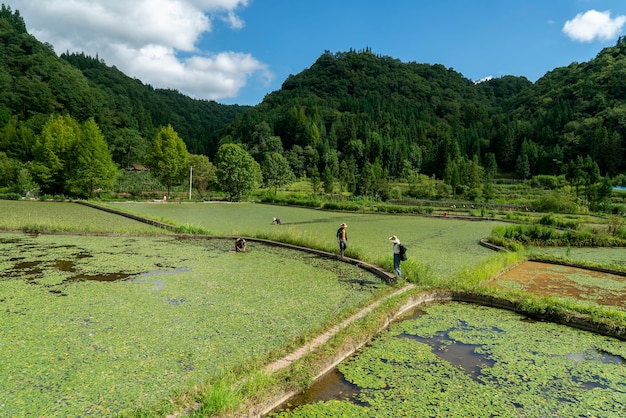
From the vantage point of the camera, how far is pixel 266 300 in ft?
27.9

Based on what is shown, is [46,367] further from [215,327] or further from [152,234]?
[152,234]

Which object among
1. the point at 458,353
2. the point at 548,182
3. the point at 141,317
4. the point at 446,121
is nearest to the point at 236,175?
the point at 141,317

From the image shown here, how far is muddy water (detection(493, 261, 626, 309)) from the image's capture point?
10047 mm

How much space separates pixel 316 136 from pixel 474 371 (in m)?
92.0

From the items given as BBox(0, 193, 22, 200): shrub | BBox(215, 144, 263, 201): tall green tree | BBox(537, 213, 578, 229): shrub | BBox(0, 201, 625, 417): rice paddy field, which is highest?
BBox(215, 144, 263, 201): tall green tree

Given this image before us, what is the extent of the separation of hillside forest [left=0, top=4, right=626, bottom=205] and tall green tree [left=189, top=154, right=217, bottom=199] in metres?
0.16

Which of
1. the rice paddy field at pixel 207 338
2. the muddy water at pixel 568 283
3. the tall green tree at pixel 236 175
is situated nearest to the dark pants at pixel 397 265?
the rice paddy field at pixel 207 338

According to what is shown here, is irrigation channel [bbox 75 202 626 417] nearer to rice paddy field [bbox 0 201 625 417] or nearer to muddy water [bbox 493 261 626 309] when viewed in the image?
rice paddy field [bbox 0 201 625 417]

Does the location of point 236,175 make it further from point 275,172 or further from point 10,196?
point 10,196

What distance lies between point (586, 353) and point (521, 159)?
81.5 metres

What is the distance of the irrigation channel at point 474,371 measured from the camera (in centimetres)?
469

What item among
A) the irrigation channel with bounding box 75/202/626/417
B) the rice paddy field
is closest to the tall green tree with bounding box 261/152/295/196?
the rice paddy field

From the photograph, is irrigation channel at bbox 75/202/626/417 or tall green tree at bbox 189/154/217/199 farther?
tall green tree at bbox 189/154/217/199

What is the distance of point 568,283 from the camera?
11336 millimetres
